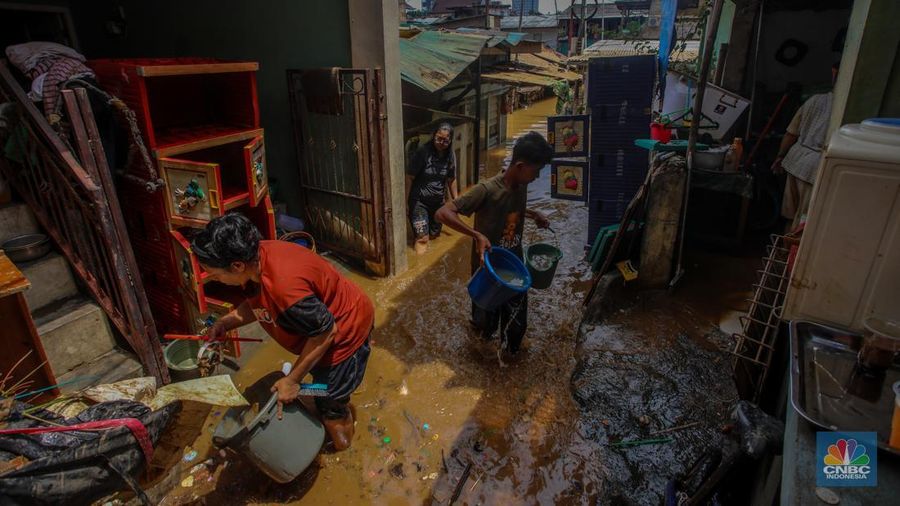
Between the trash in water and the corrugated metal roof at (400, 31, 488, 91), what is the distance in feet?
10.3

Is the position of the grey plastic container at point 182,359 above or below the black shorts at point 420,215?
below

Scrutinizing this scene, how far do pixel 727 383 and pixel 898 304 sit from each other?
5.99ft

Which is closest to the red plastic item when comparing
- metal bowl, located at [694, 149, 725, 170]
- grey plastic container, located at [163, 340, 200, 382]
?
grey plastic container, located at [163, 340, 200, 382]

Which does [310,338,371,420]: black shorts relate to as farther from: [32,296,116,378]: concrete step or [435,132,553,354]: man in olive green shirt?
[32,296,116,378]: concrete step

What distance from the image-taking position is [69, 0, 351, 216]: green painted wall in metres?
5.50

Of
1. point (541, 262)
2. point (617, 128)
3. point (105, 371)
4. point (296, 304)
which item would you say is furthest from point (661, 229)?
point (105, 371)

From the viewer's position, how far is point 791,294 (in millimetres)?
2430

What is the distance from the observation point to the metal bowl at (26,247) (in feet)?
11.5

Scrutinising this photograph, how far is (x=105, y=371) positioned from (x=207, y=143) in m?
1.89

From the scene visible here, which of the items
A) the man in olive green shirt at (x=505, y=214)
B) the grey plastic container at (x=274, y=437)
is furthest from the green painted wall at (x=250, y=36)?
the grey plastic container at (x=274, y=437)

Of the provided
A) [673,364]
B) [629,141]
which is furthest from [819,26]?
[673,364]

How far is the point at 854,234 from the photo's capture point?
222 cm

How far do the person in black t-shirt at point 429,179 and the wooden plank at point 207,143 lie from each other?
254 cm

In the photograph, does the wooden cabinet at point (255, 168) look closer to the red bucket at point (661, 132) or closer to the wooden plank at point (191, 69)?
the wooden plank at point (191, 69)
